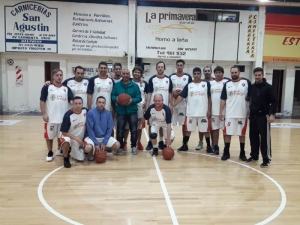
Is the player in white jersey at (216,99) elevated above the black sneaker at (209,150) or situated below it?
above

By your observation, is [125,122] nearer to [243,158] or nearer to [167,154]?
[167,154]

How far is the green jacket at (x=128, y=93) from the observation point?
504cm

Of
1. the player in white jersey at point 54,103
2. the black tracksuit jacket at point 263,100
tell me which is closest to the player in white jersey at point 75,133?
the player in white jersey at point 54,103

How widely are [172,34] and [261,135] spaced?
6686 millimetres

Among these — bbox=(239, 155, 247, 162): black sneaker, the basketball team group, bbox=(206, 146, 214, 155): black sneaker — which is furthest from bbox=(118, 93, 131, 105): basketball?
bbox=(239, 155, 247, 162): black sneaker

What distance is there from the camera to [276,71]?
38.1 feet

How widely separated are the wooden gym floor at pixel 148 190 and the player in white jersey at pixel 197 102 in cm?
58

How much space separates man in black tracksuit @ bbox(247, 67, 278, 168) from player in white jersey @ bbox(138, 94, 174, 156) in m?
1.38

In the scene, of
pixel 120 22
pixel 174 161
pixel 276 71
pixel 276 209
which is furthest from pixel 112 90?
pixel 276 71

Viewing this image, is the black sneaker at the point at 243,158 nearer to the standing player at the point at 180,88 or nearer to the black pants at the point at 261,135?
the black pants at the point at 261,135

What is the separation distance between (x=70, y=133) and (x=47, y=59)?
6.83m

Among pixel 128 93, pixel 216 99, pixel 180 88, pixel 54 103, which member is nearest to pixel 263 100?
pixel 216 99

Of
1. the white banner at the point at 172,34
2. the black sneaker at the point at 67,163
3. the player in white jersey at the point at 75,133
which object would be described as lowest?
the black sneaker at the point at 67,163

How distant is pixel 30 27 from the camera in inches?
397
